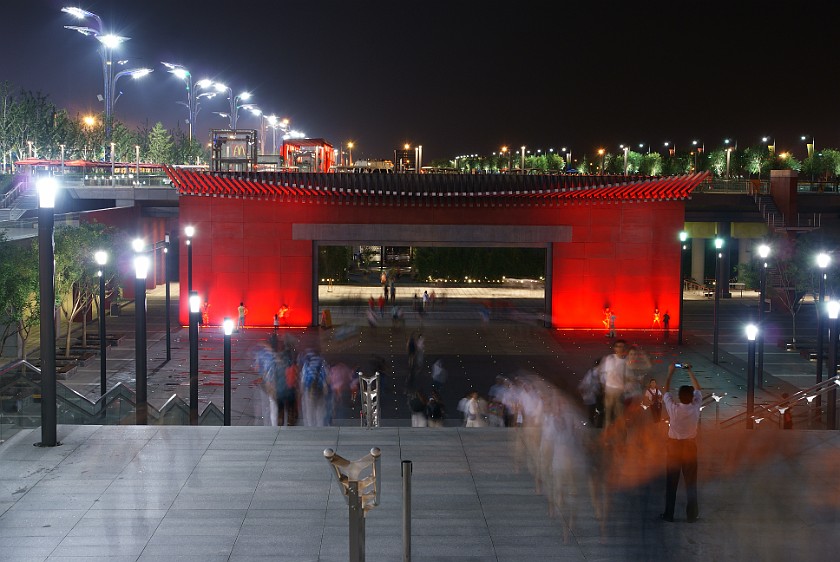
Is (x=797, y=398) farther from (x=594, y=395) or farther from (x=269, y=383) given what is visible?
(x=269, y=383)

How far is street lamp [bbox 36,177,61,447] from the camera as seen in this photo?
12305mm

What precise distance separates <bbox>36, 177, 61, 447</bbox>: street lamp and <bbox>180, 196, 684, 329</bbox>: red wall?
2505cm

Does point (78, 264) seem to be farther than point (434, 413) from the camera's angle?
Yes

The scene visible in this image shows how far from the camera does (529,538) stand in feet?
31.5

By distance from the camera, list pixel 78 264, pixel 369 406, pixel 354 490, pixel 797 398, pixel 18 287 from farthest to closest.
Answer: pixel 78 264
pixel 18 287
pixel 369 406
pixel 797 398
pixel 354 490

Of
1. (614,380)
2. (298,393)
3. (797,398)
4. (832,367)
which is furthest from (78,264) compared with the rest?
(832,367)

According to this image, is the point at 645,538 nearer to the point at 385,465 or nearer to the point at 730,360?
the point at 385,465

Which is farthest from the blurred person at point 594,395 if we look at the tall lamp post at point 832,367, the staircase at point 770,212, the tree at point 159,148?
the tree at point 159,148

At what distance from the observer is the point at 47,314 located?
40.7 feet

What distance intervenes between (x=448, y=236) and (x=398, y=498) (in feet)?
90.6

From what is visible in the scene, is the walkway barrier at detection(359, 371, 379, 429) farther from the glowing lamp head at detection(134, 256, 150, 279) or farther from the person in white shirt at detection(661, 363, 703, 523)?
the person in white shirt at detection(661, 363, 703, 523)

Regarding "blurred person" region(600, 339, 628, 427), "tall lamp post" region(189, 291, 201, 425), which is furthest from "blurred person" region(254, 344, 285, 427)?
"blurred person" region(600, 339, 628, 427)

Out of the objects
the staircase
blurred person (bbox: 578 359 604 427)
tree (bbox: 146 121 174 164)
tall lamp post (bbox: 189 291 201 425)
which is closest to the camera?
blurred person (bbox: 578 359 604 427)

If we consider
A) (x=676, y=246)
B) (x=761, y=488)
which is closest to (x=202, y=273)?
(x=676, y=246)
